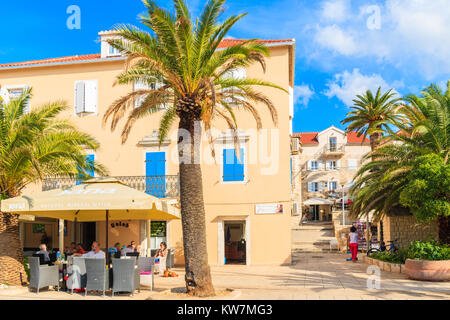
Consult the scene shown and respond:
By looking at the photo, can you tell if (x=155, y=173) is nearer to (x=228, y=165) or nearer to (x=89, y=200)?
(x=228, y=165)

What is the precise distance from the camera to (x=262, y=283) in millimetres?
13195

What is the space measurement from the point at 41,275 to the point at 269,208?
405 inches

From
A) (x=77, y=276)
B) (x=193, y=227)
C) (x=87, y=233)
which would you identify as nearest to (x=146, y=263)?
(x=77, y=276)

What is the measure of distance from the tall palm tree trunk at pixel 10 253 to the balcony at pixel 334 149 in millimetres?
43967

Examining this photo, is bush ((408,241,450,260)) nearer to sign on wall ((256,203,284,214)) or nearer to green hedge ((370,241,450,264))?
green hedge ((370,241,450,264))

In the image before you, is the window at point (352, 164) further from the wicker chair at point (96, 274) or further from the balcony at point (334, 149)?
the wicker chair at point (96, 274)

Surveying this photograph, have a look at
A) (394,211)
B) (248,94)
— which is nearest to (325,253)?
(394,211)

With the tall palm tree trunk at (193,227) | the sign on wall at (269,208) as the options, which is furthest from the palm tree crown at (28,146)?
the sign on wall at (269,208)

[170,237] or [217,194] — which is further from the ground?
[217,194]

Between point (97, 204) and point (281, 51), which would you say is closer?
point (97, 204)

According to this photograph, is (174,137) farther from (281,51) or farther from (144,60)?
(144,60)

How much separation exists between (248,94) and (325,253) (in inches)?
611

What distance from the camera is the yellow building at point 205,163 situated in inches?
752

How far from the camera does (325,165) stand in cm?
5341
